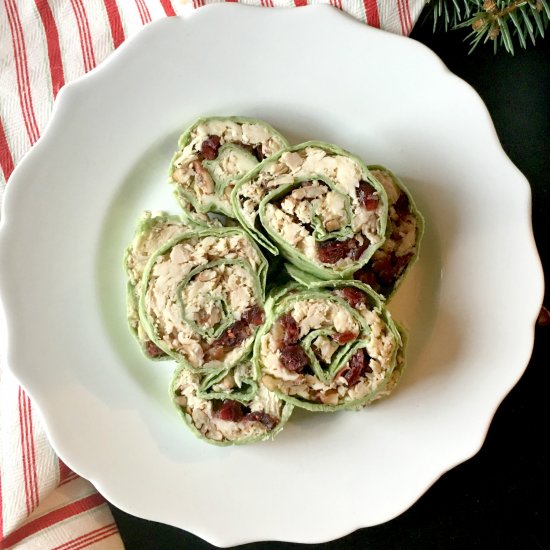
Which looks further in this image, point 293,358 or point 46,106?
point 46,106

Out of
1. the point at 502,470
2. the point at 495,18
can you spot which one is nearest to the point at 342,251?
the point at 495,18

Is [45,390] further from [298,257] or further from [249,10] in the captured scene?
[249,10]


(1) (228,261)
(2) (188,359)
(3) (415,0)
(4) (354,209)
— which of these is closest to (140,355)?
(2) (188,359)

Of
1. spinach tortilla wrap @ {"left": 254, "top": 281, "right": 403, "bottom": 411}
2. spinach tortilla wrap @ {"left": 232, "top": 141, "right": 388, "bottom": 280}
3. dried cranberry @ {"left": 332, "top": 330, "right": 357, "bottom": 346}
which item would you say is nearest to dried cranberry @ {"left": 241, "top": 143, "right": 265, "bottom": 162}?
spinach tortilla wrap @ {"left": 232, "top": 141, "right": 388, "bottom": 280}

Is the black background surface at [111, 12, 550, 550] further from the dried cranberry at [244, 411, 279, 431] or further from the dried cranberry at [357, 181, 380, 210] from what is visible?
the dried cranberry at [357, 181, 380, 210]

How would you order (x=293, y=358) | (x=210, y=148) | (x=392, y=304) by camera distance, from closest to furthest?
(x=293, y=358) < (x=210, y=148) < (x=392, y=304)

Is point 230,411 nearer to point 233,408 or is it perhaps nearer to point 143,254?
point 233,408

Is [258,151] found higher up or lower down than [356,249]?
higher up
